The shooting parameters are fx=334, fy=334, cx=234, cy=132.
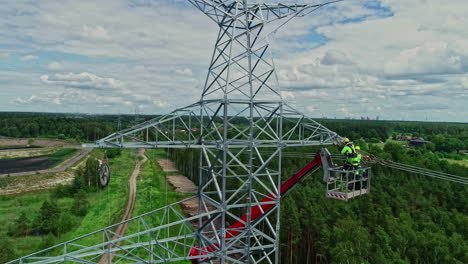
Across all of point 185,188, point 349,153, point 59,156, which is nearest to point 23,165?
point 59,156

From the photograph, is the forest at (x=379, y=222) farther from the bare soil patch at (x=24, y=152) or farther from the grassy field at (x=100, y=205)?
the bare soil patch at (x=24, y=152)

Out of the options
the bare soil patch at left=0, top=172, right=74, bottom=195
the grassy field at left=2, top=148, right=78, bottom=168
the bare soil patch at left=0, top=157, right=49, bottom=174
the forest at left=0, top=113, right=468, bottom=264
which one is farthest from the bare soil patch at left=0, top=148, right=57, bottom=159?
the forest at left=0, top=113, right=468, bottom=264

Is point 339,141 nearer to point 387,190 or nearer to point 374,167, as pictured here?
point 387,190

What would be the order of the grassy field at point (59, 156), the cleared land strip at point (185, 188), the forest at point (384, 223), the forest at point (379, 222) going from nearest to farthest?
1. the forest at point (384, 223)
2. the forest at point (379, 222)
3. the cleared land strip at point (185, 188)
4. the grassy field at point (59, 156)

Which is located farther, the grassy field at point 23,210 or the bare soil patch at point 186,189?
the bare soil patch at point 186,189

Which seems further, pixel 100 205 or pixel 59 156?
pixel 59 156

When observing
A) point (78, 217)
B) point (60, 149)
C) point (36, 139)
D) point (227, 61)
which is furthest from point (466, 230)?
point (36, 139)

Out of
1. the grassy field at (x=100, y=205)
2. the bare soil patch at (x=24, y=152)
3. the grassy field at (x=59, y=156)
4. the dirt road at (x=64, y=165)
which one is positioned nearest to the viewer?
→ the grassy field at (x=100, y=205)

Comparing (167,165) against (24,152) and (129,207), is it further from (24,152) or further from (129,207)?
(24,152)

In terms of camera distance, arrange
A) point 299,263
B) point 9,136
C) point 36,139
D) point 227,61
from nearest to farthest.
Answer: point 227,61, point 299,263, point 36,139, point 9,136

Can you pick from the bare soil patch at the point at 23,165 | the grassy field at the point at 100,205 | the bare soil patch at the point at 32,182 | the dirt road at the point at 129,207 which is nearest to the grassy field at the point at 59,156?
the bare soil patch at the point at 23,165

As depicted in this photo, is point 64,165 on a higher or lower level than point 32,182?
higher
